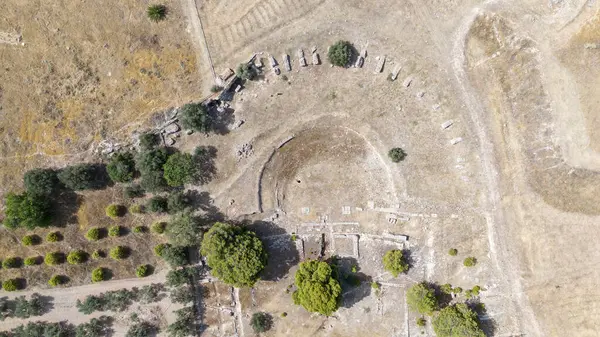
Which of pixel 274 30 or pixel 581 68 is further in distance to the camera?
pixel 274 30

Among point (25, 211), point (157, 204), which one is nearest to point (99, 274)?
point (25, 211)

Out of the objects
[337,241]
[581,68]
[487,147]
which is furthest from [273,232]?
[581,68]

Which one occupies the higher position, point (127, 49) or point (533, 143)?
point (127, 49)

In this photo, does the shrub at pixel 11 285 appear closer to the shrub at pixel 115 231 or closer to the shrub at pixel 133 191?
the shrub at pixel 115 231

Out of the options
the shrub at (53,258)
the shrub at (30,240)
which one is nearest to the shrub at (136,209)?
the shrub at (53,258)

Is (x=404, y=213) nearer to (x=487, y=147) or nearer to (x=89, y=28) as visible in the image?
(x=487, y=147)

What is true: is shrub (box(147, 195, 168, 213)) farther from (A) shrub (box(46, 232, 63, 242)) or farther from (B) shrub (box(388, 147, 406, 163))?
(B) shrub (box(388, 147, 406, 163))

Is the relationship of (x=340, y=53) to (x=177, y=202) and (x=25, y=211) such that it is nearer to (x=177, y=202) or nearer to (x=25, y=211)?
(x=177, y=202)

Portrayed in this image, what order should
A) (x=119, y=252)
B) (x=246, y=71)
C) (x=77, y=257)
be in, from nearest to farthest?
(x=246, y=71)
(x=77, y=257)
(x=119, y=252)
